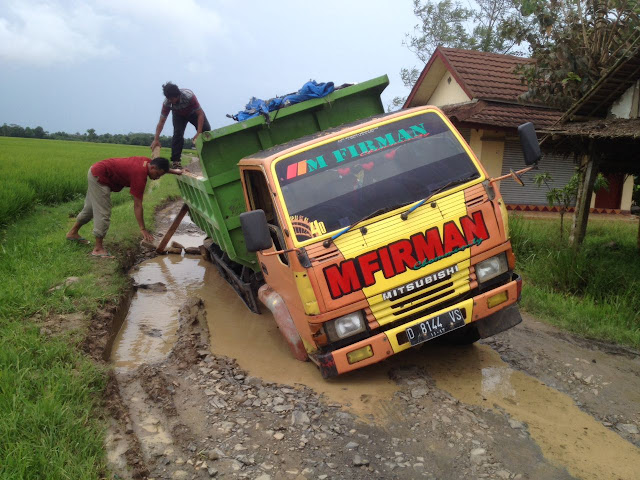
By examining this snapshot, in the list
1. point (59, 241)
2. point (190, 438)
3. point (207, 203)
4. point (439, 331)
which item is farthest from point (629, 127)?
point (59, 241)

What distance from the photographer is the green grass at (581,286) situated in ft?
18.3

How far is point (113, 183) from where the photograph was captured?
7516 mm

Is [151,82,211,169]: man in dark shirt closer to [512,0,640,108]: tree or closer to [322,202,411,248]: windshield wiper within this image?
[322,202,411,248]: windshield wiper

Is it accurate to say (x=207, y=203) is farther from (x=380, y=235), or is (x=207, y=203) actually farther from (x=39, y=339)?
(x=380, y=235)

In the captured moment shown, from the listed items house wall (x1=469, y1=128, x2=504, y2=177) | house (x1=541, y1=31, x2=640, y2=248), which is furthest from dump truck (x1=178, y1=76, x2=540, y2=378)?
house wall (x1=469, y1=128, x2=504, y2=177)

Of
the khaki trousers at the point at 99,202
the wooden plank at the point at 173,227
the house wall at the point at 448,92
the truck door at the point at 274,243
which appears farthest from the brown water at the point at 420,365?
the house wall at the point at 448,92

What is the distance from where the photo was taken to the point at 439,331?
3.86 meters

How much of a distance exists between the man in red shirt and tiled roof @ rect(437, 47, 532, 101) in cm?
936

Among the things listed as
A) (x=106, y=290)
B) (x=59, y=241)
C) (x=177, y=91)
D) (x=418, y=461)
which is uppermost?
(x=177, y=91)

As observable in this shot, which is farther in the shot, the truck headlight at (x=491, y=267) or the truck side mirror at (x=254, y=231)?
the truck headlight at (x=491, y=267)

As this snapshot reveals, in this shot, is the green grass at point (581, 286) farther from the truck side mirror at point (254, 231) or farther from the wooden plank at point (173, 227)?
the wooden plank at point (173, 227)

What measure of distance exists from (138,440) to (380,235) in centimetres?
216

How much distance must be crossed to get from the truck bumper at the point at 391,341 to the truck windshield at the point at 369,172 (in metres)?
0.86

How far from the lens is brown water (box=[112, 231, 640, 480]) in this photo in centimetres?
329
